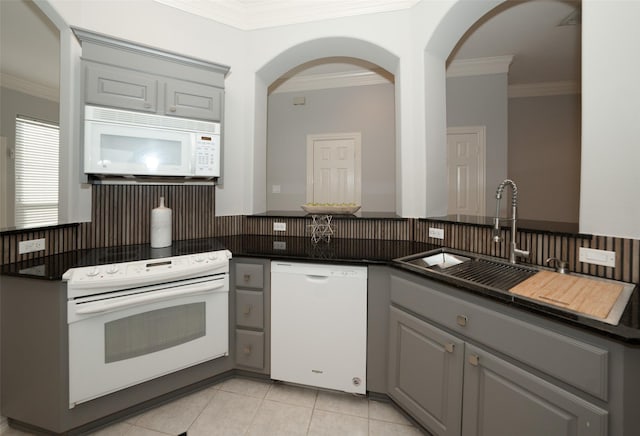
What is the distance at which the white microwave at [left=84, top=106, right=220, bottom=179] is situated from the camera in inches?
68.7

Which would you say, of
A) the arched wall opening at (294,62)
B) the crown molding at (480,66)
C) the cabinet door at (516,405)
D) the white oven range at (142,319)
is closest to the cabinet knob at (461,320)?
the cabinet door at (516,405)

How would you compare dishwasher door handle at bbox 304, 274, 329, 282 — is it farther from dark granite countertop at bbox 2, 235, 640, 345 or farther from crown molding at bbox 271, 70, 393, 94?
crown molding at bbox 271, 70, 393, 94

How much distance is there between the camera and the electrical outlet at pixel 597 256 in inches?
50.3

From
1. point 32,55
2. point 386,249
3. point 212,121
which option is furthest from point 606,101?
point 32,55

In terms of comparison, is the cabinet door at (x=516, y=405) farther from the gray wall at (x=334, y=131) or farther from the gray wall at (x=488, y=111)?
the gray wall at (x=488, y=111)

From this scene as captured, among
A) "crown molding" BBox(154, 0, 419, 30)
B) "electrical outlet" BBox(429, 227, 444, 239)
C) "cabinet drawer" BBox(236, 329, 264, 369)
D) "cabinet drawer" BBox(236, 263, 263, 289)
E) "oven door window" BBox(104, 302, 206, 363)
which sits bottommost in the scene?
"cabinet drawer" BBox(236, 329, 264, 369)

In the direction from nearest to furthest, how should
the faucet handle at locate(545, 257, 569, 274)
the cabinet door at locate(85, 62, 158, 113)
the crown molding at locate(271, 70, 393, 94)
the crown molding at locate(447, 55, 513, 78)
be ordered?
the faucet handle at locate(545, 257, 569, 274), the cabinet door at locate(85, 62, 158, 113), the crown molding at locate(447, 55, 513, 78), the crown molding at locate(271, 70, 393, 94)

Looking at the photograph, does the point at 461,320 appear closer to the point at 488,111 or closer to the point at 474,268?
the point at 474,268

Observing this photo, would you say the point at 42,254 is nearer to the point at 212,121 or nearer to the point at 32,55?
the point at 212,121

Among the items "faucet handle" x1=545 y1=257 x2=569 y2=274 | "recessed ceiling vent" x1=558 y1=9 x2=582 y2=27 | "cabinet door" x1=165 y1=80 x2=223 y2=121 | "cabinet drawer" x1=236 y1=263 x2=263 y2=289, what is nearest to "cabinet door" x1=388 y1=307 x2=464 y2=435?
"faucet handle" x1=545 y1=257 x2=569 y2=274

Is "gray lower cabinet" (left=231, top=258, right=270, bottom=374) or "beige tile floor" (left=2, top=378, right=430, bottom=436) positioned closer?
"beige tile floor" (left=2, top=378, right=430, bottom=436)

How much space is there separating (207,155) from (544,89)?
5.06 meters

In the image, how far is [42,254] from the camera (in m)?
1.73

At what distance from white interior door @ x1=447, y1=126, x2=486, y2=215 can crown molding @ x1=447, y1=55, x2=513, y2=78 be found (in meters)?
0.73
